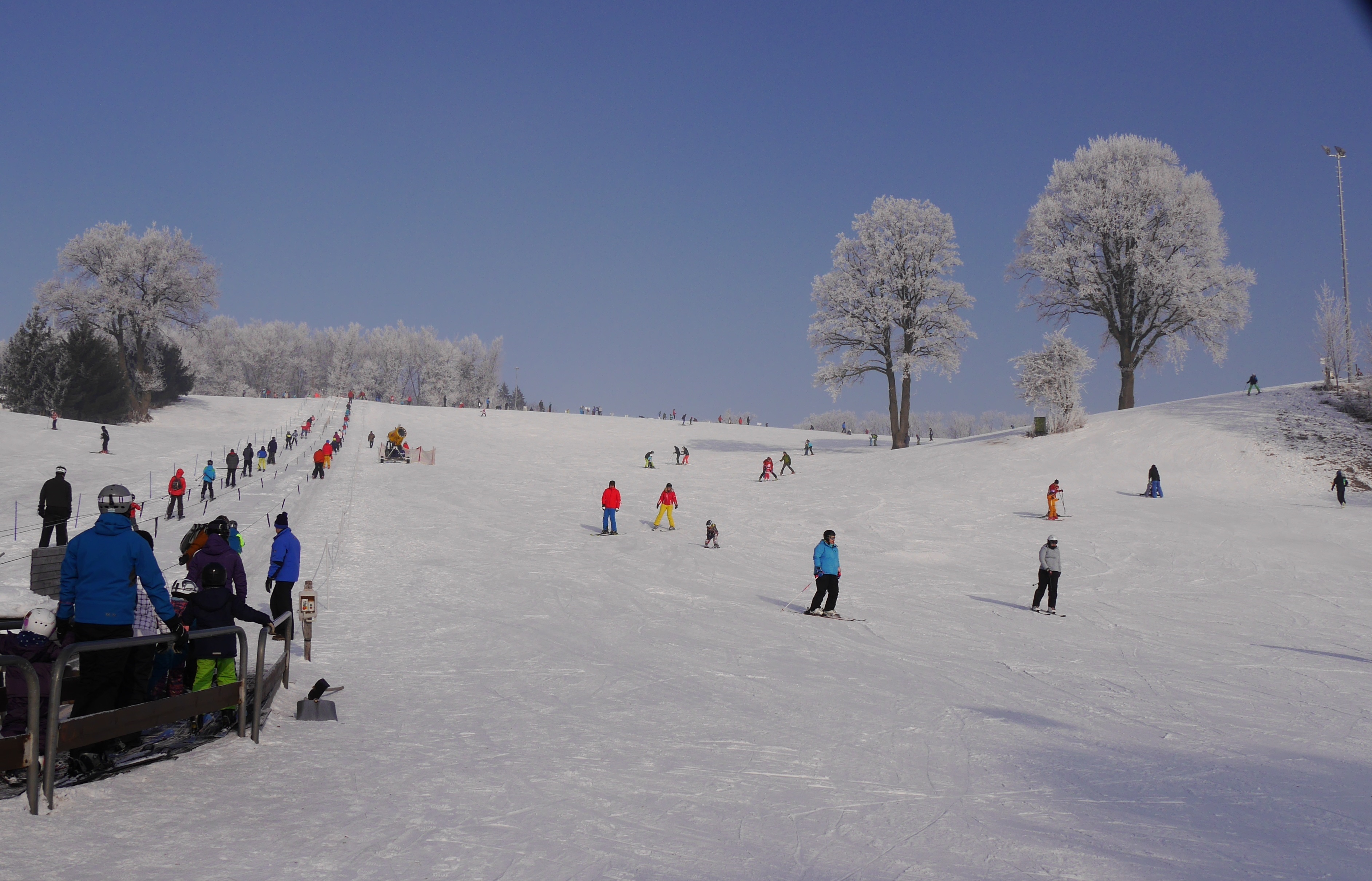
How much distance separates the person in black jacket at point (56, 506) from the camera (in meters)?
15.5

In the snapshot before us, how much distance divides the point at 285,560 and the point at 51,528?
9.54m

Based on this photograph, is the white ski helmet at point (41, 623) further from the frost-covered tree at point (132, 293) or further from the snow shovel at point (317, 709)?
the frost-covered tree at point (132, 293)

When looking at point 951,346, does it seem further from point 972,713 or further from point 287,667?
point 287,667

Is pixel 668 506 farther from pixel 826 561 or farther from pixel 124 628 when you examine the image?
pixel 124 628

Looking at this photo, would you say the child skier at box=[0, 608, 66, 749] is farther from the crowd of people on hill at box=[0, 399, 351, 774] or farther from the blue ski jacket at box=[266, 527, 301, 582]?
the blue ski jacket at box=[266, 527, 301, 582]

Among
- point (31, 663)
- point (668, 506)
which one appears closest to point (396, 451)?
point (668, 506)

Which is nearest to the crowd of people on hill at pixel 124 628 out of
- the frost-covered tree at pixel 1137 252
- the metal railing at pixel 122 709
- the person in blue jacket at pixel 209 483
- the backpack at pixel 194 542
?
the metal railing at pixel 122 709

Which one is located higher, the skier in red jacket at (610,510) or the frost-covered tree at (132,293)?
the frost-covered tree at (132,293)

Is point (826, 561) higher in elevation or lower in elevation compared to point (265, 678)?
lower

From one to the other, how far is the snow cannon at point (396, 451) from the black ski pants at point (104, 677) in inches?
1237

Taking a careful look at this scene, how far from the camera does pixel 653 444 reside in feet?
171

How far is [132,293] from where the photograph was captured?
2249 inches

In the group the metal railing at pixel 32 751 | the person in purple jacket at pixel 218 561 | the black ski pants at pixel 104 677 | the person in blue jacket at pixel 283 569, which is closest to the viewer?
the metal railing at pixel 32 751

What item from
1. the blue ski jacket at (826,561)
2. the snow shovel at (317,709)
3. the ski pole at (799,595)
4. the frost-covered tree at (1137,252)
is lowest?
the ski pole at (799,595)
